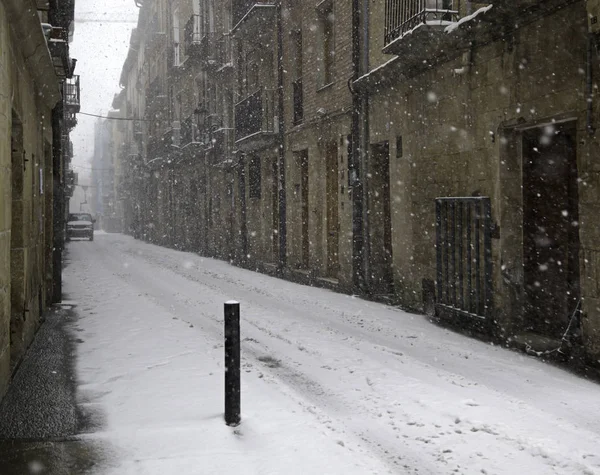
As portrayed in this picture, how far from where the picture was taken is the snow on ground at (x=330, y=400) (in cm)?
429

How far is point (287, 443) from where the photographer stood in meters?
4.55

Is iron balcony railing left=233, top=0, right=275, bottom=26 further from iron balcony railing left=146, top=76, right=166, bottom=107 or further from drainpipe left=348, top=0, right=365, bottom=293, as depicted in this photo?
iron balcony railing left=146, top=76, right=166, bottom=107

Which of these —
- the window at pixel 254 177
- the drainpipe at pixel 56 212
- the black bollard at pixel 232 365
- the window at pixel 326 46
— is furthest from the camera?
the window at pixel 254 177

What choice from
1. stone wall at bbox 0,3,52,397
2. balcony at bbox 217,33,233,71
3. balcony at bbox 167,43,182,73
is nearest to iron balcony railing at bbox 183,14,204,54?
balcony at bbox 217,33,233,71

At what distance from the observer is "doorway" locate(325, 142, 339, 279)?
1555 centimetres

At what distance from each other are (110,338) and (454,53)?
5.99 metres

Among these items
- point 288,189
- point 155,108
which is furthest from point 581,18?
point 155,108

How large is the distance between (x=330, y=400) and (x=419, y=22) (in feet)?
21.0

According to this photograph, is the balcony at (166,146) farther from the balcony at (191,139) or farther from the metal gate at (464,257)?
the metal gate at (464,257)

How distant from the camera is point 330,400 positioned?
5621 mm

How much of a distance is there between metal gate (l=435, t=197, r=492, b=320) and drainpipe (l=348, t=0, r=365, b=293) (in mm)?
3711

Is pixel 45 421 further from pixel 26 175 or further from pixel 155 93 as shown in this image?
pixel 155 93

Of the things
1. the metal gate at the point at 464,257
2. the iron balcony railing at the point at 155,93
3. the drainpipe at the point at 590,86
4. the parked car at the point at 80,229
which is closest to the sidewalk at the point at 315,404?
the metal gate at the point at 464,257

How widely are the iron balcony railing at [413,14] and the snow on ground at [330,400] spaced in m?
4.28
